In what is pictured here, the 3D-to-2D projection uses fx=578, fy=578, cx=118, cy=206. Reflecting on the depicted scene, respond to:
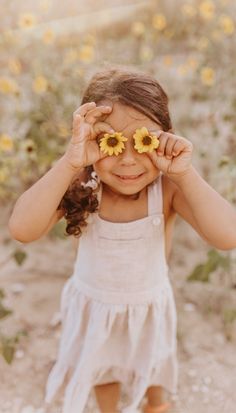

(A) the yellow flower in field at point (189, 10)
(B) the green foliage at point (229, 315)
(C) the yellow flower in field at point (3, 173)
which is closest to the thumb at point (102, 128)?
(B) the green foliage at point (229, 315)

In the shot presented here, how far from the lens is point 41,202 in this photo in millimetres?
1346

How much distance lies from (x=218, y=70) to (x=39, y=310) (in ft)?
5.65

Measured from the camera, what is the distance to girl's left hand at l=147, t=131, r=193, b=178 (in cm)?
127

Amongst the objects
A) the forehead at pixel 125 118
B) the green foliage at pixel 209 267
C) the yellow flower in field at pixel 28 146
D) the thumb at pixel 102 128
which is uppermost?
the forehead at pixel 125 118

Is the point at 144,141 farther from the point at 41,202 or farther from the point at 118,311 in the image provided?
the point at 118,311

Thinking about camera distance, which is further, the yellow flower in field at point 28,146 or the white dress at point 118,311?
the yellow flower in field at point 28,146

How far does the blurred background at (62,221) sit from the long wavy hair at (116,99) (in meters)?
0.32

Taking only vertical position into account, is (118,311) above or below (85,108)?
below

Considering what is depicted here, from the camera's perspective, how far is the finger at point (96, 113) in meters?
1.26

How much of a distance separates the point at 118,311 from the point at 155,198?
0.33 meters

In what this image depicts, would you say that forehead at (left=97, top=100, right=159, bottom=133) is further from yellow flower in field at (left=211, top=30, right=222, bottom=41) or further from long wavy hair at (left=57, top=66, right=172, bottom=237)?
yellow flower in field at (left=211, top=30, right=222, bottom=41)

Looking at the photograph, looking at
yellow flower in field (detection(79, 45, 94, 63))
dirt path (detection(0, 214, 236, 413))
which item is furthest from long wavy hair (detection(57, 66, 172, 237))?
yellow flower in field (detection(79, 45, 94, 63))

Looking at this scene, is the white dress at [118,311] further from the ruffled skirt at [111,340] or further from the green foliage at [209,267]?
the green foliage at [209,267]

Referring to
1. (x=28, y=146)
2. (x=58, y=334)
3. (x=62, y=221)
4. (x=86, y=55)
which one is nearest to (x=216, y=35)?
(x=86, y=55)
